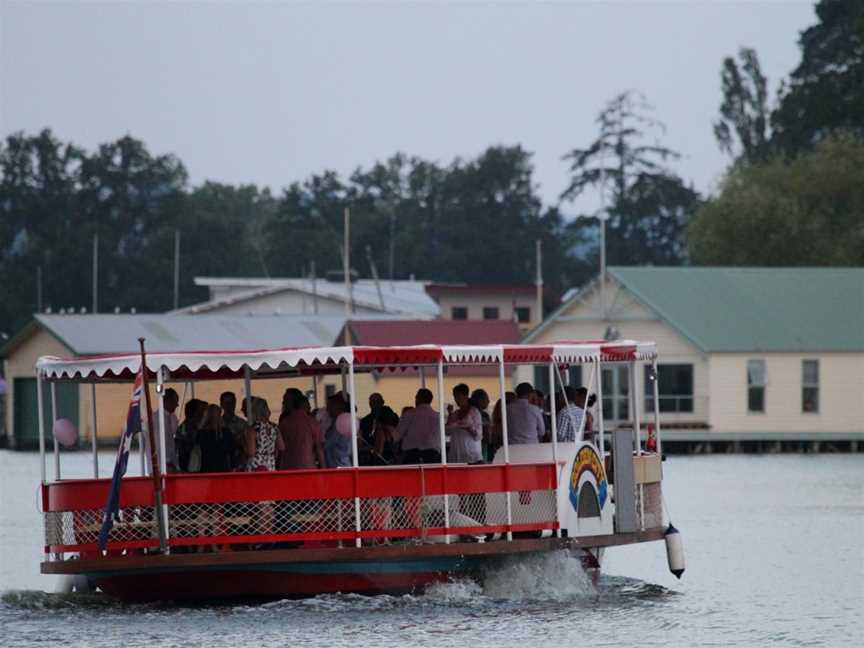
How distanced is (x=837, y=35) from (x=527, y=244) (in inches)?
1147

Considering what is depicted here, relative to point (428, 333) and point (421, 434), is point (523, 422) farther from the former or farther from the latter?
point (428, 333)

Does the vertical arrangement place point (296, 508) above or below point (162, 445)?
below

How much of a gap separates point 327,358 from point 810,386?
50413mm

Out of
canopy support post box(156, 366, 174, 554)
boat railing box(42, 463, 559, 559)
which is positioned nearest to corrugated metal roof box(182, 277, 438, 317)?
boat railing box(42, 463, 559, 559)

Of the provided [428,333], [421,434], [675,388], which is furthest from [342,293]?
[421,434]

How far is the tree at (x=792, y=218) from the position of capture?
94.7 meters

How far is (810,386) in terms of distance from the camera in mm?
73188

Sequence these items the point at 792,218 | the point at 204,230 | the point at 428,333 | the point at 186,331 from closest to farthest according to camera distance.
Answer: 1. the point at 428,333
2. the point at 186,331
3. the point at 792,218
4. the point at 204,230

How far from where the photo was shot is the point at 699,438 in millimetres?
72125

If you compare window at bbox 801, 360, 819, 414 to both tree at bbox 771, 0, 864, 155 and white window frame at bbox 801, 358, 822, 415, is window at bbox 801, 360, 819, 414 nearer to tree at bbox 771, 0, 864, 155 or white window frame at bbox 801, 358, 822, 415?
white window frame at bbox 801, 358, 822, 415

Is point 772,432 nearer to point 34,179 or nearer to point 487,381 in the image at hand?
point 487,381

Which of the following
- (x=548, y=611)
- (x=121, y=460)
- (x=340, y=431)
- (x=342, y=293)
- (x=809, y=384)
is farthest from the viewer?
(x=342, y=293)

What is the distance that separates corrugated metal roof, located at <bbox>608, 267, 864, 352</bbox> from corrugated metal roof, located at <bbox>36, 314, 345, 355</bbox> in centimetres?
1311

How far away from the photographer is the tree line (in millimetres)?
100500
